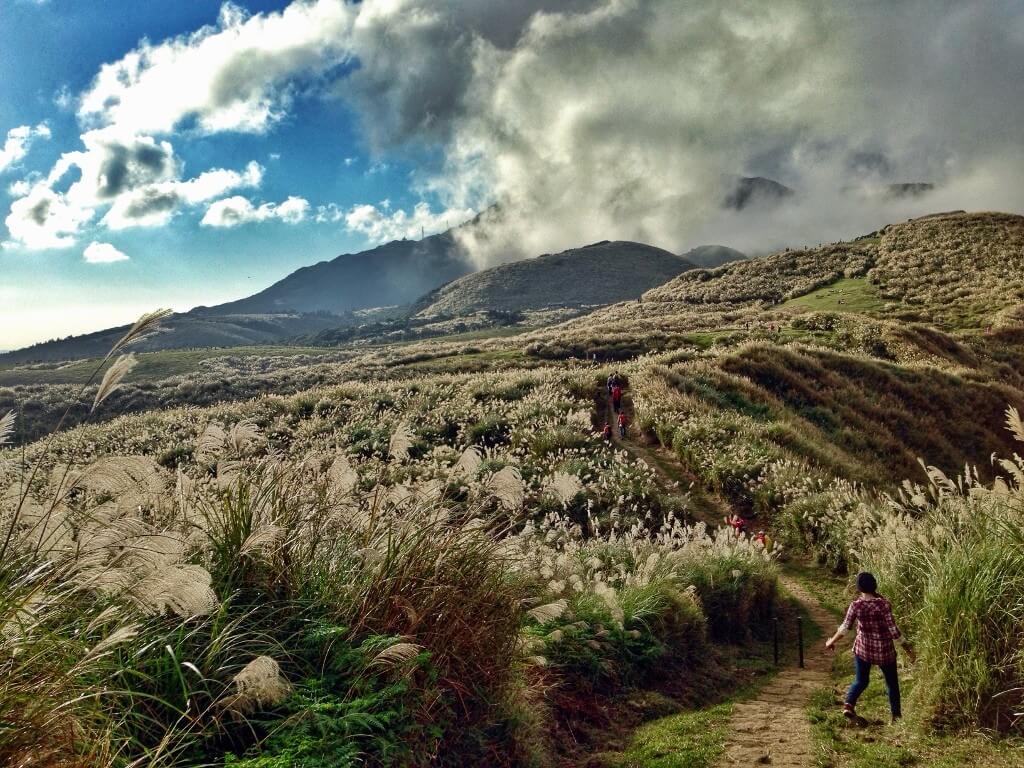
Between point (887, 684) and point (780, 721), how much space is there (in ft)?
3.58

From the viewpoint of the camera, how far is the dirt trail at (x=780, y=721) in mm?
5582

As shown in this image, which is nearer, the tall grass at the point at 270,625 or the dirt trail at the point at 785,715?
the tall grass at the point at 270,625

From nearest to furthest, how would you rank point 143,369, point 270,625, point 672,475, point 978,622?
point 270,625, point 978,622, point 672,475, point 143,369

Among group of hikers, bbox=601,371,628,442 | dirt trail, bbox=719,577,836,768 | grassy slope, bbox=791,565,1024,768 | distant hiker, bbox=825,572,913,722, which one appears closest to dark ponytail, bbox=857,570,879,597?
distant hiker, bbox=825,572,913,722

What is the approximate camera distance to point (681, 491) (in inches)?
642

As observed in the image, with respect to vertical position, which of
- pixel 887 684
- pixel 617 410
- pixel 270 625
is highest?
pixel 270 625

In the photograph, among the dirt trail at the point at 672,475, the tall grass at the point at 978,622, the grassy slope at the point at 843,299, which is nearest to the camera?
the tall grass at the point at 978,622

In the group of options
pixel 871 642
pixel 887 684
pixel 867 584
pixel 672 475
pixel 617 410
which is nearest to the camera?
pixel 887 684

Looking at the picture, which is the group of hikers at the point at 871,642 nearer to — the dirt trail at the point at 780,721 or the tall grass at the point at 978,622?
the tall grass at the point at 978,622

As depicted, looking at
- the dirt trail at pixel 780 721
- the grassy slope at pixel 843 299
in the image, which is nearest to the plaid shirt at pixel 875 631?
the dirt trail at pixel 780 721

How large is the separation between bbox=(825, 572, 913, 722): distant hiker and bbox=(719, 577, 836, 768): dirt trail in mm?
622

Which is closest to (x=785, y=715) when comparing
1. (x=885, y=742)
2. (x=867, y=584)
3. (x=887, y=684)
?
(x=887, y=684)

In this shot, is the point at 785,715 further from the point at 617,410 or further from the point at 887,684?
the point at 617,410

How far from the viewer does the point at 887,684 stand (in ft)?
20.3
